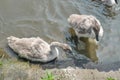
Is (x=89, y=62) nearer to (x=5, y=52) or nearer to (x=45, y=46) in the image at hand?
(x=45, y=46)

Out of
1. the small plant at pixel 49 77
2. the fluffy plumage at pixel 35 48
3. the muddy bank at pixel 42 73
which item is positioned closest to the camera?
the small plant at pixel 49 77

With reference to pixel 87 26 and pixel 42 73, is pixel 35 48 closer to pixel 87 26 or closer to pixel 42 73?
pixel 42 73

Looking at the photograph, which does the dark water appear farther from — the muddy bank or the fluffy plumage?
the muddy bank

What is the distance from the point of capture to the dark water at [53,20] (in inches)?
338

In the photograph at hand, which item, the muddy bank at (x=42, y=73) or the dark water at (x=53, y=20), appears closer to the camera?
the muddy bank at (x=42, y=73)

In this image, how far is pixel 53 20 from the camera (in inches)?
367

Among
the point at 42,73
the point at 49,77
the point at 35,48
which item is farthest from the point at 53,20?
the point at 49,77

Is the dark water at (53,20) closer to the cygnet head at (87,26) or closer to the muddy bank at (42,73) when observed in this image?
the cygnet head at (87,26)

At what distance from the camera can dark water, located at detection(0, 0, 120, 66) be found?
338 inches

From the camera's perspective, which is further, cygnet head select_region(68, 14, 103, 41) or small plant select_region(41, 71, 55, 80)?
cygnet head select_region(68, 14, 103, 41)

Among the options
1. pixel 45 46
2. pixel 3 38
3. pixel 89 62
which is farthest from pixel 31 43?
pixel 89 62

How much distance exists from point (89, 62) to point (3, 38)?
2.37 metres

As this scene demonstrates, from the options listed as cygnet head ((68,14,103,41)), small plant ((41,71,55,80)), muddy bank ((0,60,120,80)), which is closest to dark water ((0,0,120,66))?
cygnet head ((68,14,103,41))

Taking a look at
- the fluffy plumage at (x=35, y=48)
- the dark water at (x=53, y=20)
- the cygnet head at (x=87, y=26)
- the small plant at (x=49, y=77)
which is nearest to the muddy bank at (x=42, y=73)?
the small plant at (x=49, y=77)
